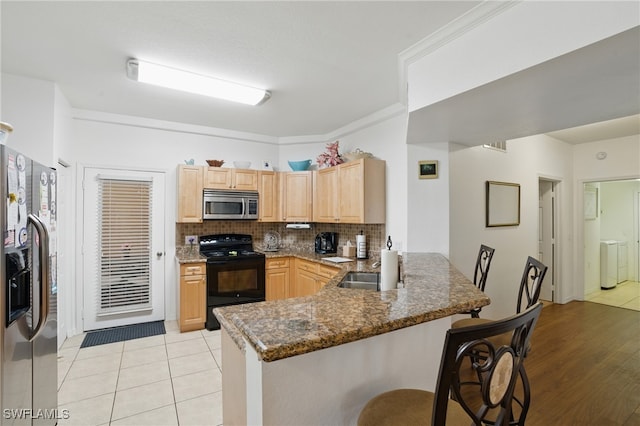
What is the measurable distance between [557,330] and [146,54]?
5337 millimetres

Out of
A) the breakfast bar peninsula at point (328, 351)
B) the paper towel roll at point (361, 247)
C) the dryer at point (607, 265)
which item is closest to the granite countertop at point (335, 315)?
the breakfast bar peninsula at point (328, 351)

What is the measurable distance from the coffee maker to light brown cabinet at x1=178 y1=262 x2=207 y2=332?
1.61 meters

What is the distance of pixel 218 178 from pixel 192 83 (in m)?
1.55

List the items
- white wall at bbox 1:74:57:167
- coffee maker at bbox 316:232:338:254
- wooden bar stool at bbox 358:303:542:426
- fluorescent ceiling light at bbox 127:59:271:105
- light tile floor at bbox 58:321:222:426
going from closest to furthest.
A: wooden bar stool at bbox 358:303:542:426 < light tile floor at bbox 58:321:222:426 < fluorescent ceiling light at bbox 127:59:271:105 < white wall at bbox 1:74:57:167 < coffee maker at bbox 316:232:338:254

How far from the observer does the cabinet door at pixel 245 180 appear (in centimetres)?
426

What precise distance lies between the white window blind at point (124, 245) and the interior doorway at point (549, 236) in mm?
5985

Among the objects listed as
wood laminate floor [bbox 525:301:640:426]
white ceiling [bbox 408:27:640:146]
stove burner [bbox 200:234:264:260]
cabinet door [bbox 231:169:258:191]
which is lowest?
wood laminate floor [bbox 525:301:640:426]

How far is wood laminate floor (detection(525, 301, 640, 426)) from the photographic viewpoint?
2262 millimetres

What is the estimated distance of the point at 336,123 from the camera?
13.9ft

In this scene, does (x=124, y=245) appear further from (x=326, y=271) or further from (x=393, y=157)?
(x=393, y=157)

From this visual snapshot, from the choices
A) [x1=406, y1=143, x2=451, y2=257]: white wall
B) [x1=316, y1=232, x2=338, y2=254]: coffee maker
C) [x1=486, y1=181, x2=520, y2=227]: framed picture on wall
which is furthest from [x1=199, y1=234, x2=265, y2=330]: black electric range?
[x1=486, y1=181, x2=520, y2=227]: framed picture on wall

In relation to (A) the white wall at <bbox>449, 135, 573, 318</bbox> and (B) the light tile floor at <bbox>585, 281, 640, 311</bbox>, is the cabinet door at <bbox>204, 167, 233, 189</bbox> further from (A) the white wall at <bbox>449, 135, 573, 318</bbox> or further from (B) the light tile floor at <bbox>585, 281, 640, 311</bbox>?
(B) the light tile floor at <bbox>585, 281, 640, 311</bbox>

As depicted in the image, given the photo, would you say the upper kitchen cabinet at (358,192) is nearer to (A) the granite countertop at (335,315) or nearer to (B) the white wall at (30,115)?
(A) the granite countertop at (335,315)

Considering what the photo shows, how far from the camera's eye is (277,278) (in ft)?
14.0
